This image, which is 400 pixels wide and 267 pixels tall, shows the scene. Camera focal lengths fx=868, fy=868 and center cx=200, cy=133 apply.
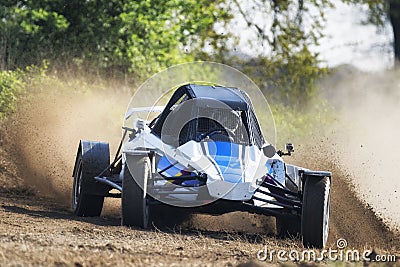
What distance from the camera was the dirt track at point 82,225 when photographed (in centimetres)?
773

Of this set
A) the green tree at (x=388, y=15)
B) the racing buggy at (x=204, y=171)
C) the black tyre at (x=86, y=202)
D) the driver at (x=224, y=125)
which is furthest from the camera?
the green tree at (x=388, y=15)

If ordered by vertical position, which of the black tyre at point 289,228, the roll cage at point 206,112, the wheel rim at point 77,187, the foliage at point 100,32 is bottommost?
the black tyre at point 289,228

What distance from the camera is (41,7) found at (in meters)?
25.1

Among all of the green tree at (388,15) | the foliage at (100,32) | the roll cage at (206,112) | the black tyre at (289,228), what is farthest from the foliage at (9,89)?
the green tree at (388,15)

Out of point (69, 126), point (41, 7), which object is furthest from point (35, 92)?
point (41, 7)

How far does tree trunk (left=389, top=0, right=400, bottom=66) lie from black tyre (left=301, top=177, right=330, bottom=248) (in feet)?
80.5

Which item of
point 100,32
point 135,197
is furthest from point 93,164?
point 100,32

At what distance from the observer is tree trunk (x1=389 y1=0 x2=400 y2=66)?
33562mm

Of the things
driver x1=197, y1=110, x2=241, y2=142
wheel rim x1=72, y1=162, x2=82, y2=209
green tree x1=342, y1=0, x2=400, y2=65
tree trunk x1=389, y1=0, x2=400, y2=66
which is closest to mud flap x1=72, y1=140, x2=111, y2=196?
wheel rim x1=72, y1=162, x2=82, y2=209

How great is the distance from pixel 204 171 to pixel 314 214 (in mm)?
1419

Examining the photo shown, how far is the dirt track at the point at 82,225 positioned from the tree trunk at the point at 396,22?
1769 centimetres

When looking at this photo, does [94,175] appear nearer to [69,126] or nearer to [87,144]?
[87,144]

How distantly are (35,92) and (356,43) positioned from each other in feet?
60.3

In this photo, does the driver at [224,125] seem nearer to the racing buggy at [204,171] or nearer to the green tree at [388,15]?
the racing buggy at [204,171]
